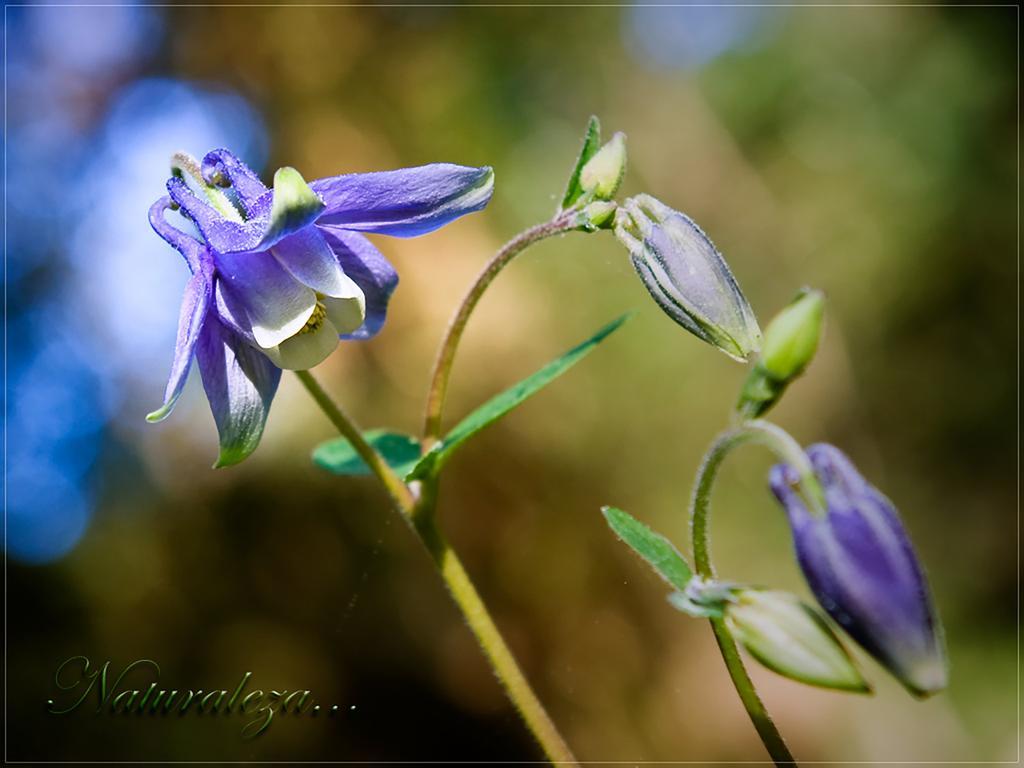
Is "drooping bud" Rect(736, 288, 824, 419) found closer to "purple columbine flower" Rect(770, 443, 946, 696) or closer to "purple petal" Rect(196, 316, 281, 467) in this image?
"purple columbine flower" Rect(770, 443, 946, 696)

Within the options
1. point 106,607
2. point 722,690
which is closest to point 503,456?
point 722,690

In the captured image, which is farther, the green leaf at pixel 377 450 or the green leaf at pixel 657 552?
the green leaf at pixel 377 450

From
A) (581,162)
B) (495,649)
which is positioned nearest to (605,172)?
(581,162)

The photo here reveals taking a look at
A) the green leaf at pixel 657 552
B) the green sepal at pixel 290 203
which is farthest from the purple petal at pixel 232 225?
the green leaf at pixel 657 552


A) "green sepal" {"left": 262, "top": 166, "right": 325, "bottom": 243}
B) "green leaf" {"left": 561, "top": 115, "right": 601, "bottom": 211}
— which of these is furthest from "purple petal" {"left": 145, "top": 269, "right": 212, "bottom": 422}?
"green leaf" {"left": 561, "top": 115, "right": 601, "bottom": 211}

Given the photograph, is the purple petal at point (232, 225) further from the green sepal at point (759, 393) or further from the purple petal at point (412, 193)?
the green sepal at point (759, 393)

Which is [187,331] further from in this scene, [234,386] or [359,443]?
[359,443]

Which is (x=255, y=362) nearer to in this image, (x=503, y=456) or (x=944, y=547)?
(x=503, y=456)
